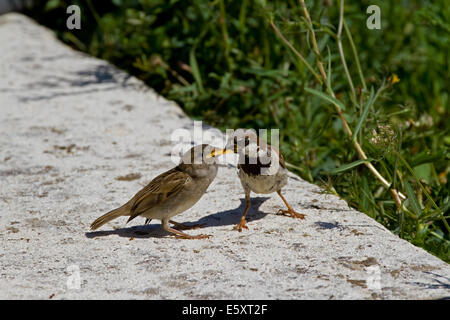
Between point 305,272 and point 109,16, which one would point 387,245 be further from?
point 109,16

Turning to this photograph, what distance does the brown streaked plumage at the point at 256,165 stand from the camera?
12.1 ft

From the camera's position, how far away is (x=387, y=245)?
3.30 metres

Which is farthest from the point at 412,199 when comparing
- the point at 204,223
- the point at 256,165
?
the point at 204,223

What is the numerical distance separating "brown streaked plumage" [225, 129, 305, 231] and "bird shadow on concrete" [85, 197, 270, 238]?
5.1 inches

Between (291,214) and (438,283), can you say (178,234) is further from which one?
(438,283)

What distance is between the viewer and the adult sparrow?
139 inches

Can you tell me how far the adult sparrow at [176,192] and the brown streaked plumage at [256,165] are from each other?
0.17 meters

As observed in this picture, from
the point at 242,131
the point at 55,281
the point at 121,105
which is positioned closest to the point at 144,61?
the point at 121,105

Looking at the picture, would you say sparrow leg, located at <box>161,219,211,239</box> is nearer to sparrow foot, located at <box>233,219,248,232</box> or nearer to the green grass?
sparrow foot, located at <box>233,219,248,232</box>

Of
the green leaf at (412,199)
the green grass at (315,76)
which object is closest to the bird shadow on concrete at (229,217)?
the green grass at (315,76)

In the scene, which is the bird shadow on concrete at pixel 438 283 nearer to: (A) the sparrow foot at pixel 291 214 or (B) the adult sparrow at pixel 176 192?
(A) the sparrow foot at pixel 291 214

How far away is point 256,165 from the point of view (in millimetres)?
3721

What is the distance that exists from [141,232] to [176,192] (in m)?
0.38

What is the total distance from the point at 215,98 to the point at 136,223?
2065 mm
